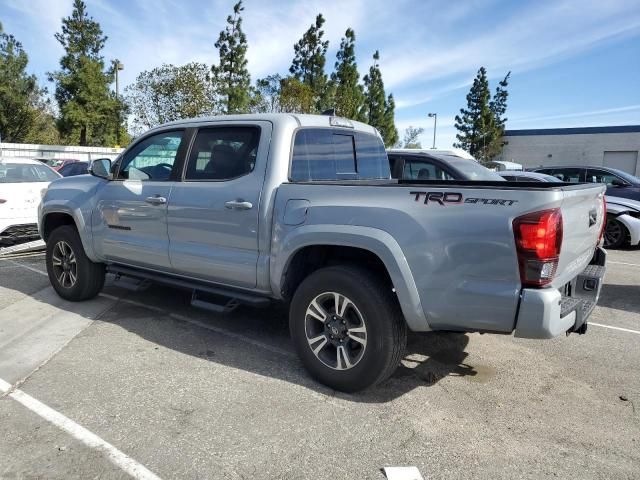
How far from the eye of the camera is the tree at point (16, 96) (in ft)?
113

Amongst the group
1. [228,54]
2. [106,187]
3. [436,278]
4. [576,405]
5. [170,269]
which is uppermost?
[228,54]

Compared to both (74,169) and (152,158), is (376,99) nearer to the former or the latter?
(74,169)

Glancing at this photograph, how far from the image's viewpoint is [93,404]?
130 inches

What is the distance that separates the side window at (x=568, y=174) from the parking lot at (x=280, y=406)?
27.3 feet

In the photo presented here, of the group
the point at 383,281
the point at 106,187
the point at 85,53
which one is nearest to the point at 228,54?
the point at 85,53

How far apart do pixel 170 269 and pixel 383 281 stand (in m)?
2.15

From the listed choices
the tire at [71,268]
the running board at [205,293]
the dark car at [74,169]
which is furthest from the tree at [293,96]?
the running board at [205,293]

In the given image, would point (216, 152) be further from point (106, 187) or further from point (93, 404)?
point (93, 404)

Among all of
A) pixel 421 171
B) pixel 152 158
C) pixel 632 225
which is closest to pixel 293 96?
pixel 632 225

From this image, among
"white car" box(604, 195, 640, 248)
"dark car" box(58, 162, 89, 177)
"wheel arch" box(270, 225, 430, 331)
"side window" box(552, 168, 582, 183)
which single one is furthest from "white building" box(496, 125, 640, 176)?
"wheel arch" box(270, 225, 430, 331)

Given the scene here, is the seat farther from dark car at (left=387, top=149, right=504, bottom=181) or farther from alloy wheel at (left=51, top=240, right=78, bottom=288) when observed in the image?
dark car at (left=387, top=149, right=504, bottom=181)

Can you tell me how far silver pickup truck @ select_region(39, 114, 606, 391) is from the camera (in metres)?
2.83

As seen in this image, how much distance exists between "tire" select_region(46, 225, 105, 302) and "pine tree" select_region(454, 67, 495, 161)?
47.0m

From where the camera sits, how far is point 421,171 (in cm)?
814
